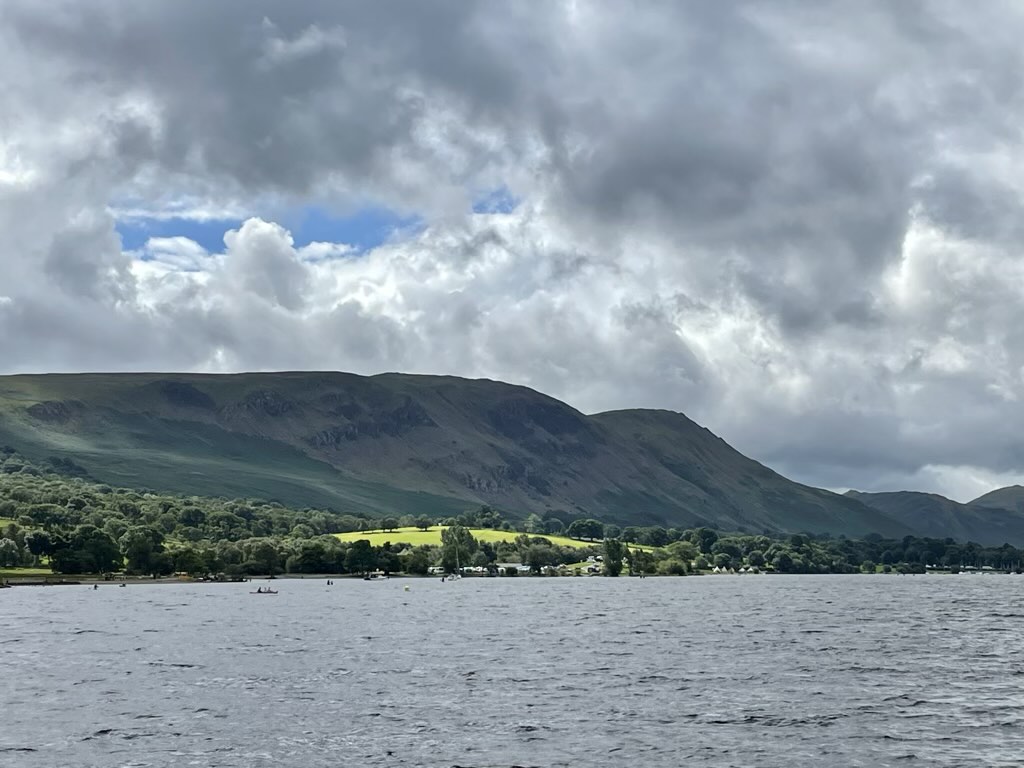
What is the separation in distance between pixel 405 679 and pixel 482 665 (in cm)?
1247

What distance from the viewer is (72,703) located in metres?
85.8

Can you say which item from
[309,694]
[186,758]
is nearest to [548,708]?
[309,694]

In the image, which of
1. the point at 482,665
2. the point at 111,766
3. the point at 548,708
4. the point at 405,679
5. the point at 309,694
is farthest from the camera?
the point at 482,665

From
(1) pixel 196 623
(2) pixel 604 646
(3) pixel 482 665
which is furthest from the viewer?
(1) pixel 196 623

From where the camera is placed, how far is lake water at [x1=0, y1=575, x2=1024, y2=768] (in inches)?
2608

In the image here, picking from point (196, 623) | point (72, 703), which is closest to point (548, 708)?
point (72, 703)

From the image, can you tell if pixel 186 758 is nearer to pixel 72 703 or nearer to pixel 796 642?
pixel 72 703

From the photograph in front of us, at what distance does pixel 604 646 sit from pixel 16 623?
96.7 metres

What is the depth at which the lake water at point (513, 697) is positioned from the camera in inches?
2608

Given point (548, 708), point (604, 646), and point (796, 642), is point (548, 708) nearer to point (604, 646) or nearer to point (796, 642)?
point (604, 646)

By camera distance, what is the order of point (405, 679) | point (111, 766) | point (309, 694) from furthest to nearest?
point (405, 679)
point (309, 694)
point (111, 766)

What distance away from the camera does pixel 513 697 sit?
87.7 metres

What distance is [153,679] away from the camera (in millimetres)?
100688

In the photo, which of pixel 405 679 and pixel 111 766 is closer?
pixel 111 766
